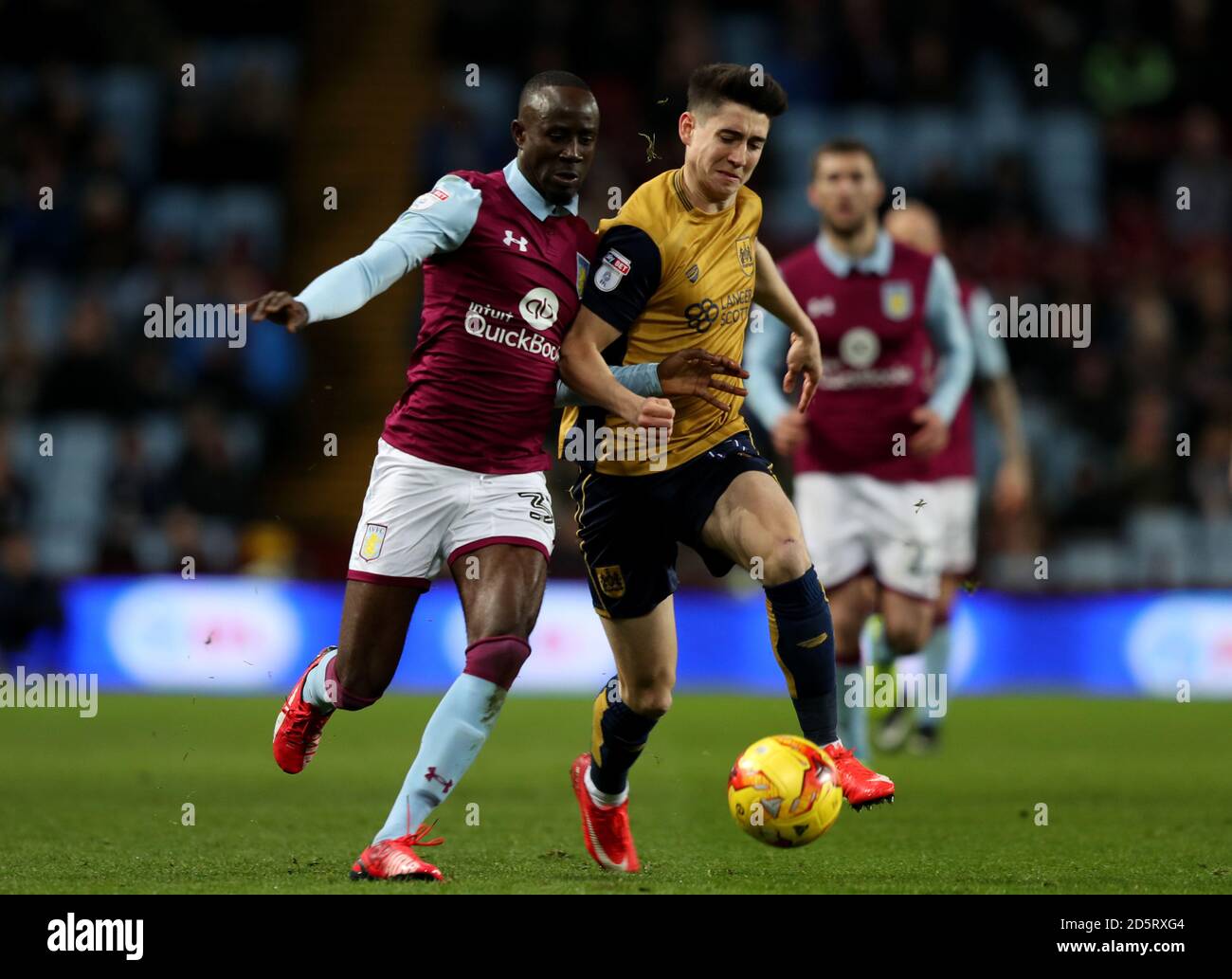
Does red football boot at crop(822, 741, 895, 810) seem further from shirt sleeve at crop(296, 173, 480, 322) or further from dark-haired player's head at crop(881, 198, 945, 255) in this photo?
dark-haired player's head at crop(881, 198, 945, 255)

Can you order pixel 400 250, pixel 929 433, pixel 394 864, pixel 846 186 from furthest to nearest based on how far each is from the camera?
1. pixel 846 186
2. pixel 929 433
3. pixel 400 250
4. pixel 394 864

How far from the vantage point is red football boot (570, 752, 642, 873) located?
20.8 feet

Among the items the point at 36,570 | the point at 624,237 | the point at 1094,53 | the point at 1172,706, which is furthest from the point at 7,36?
the point at 624,237

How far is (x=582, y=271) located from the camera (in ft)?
20.1

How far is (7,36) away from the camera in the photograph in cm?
1884

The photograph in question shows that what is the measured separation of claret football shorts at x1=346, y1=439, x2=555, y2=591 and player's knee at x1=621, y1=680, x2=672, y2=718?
0.67 meters

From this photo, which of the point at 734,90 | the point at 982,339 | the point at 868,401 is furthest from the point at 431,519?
the point at 982,339

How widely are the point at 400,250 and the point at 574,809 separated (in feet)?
10.4

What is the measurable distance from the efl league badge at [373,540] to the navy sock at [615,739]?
1.05m

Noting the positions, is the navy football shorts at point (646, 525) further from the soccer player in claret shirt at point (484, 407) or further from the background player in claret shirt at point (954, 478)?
the background player in claret shirt at point (954, 478)

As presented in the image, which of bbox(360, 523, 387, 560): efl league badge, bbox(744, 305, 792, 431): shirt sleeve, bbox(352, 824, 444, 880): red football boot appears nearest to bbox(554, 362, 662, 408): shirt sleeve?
bbox(360, 523, 387, 560): efl league badge

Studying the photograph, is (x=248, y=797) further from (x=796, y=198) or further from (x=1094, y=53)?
(x=1094, y=53)
